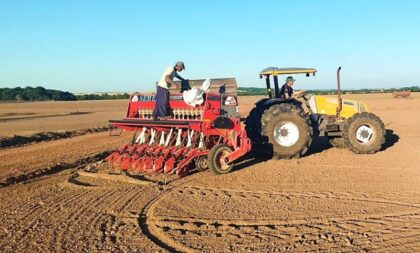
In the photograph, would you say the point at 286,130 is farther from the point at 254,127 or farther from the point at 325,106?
the point at 325,106

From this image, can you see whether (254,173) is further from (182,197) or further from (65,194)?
(65,194)

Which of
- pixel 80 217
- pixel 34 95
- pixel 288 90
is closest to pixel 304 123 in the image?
pixel 288 90

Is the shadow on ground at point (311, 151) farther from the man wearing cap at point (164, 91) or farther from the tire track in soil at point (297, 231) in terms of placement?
the tire track in soil at point (297, 231)

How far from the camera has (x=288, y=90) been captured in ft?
37.9

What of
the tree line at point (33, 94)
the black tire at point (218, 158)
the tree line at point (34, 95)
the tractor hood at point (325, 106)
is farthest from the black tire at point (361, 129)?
the tree line at point (33, 94)

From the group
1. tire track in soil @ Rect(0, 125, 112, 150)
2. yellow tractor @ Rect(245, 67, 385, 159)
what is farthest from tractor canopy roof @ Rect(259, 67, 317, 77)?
tire track in soil @ Rect(0, 125, 112, 150)

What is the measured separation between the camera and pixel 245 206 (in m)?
6.81

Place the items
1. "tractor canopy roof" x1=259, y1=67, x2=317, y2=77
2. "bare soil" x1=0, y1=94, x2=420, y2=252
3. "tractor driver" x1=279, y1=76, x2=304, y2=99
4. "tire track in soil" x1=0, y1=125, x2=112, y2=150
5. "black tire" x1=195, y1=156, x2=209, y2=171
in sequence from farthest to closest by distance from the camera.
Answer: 1. "tire track in soil" x1=0, y1=125, x2=112, y2=150
2. "tractor driver" x1=279, y1=76, x2=304, y2=99
3. "tractor canopy roof" x1=259, y1=67, x2=317, y2=77
4. "black tire" x1=195, y1=156, x2=209, y2=171
5. "bare soil" x1=0, y1=94, x2=420, y2=252

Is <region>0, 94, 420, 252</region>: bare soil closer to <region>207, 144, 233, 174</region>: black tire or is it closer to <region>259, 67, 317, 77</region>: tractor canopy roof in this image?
<region>207, 144, 233, 174</region>: black tire

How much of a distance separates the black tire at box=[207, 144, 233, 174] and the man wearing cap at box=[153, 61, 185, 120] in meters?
1.62

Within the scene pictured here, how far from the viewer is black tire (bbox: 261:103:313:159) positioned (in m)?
10.5

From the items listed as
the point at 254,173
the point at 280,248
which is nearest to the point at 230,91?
the point at 254,173

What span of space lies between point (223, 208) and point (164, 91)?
13.4 feet

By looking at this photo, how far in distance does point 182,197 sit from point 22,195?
8.78 ft
